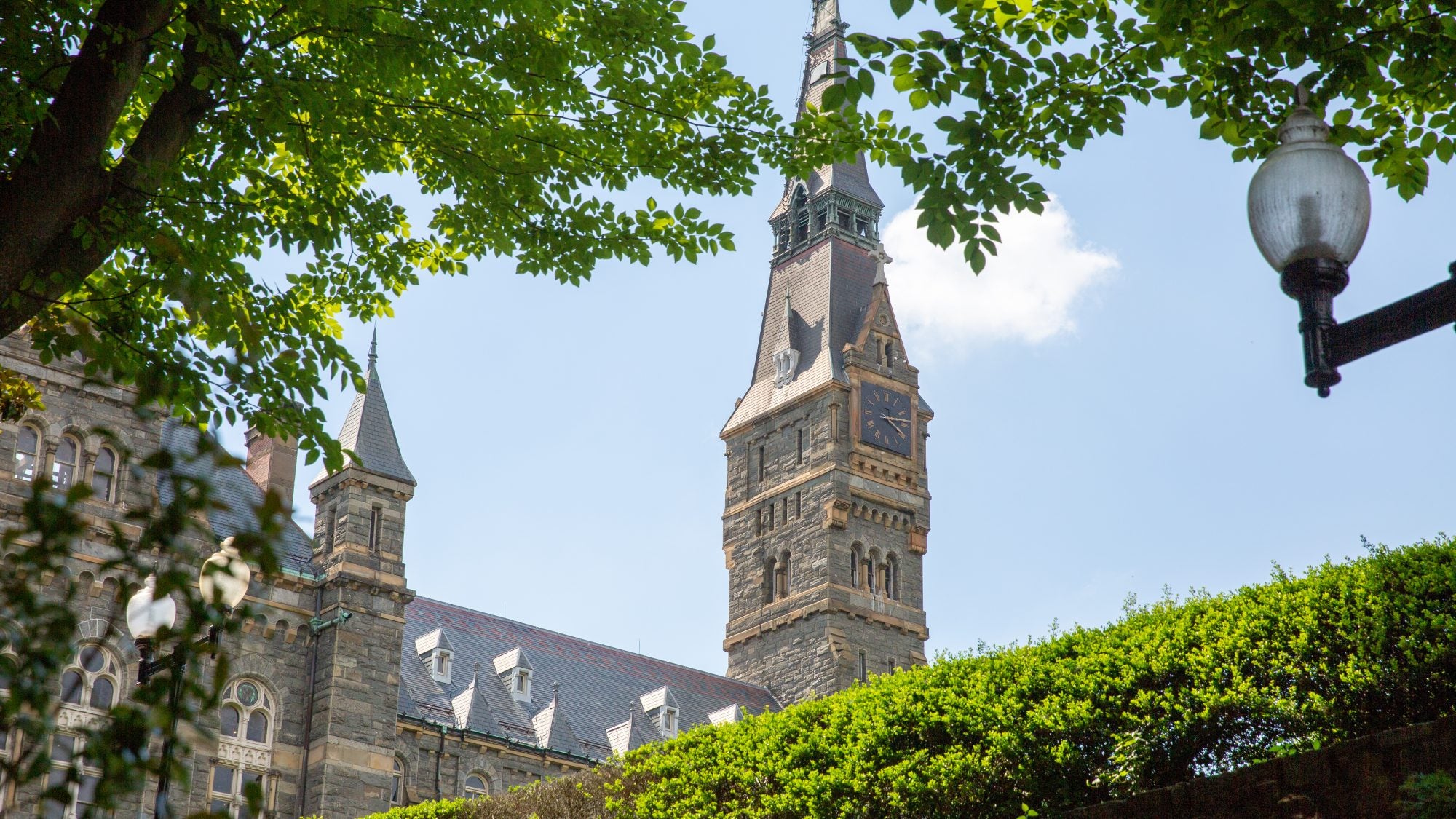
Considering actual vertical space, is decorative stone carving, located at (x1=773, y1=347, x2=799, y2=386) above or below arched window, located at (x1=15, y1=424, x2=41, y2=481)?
above

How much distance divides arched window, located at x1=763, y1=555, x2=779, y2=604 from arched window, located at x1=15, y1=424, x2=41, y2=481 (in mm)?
33722

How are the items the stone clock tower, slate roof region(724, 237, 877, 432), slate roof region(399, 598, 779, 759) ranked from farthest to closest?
slate roof region(724, 237, 877, 432) < the stone clock tower < slate roof region(399, 598, 779, 759)

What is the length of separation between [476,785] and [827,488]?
66.4ft

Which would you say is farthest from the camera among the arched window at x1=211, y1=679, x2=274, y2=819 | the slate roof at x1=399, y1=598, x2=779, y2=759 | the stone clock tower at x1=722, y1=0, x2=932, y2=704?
the stone clock tower at x1=722, y1=0, x2=932, y2=704

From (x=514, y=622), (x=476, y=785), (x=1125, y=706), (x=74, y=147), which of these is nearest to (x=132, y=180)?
(x=74, y=147)

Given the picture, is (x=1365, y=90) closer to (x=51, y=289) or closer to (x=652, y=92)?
(x=652, y=92)

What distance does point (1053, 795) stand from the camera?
17.6 meters

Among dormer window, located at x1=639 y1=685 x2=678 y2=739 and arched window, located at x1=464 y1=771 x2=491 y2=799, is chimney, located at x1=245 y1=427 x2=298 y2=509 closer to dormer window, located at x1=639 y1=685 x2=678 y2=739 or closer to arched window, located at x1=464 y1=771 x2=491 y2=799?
arched window, located at x1=464 y1=771 x2=491 y2=799

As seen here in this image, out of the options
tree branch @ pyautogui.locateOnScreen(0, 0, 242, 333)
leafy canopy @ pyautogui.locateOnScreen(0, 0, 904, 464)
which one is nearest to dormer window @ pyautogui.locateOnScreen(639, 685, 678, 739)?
leafy canopy @ pyautogui.locateOnScreen(0, 0, 904, 464)

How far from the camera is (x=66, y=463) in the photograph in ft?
115

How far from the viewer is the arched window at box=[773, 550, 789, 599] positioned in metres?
63.7

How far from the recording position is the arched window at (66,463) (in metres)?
34.9

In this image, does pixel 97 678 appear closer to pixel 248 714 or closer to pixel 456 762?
pixel 248 714

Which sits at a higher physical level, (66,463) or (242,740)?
(66,463)
